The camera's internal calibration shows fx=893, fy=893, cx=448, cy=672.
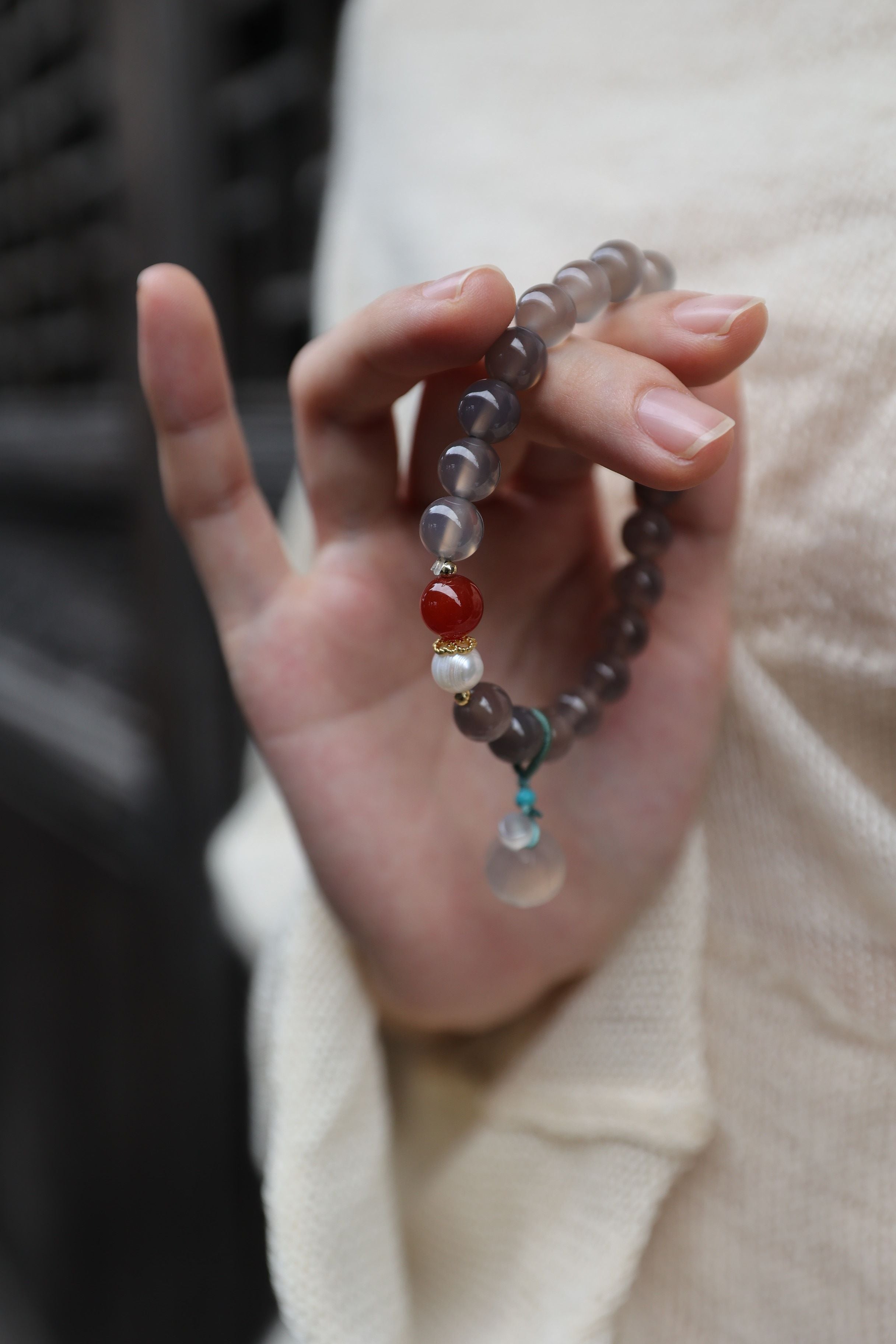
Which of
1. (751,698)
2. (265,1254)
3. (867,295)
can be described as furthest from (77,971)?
(867,295)

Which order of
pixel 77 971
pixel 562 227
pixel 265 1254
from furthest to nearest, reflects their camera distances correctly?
pixel 77 971 → pixel 265 1254 → pixel 562 227

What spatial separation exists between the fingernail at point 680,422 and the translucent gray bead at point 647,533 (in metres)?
0.11

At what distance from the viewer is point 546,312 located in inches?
12.5

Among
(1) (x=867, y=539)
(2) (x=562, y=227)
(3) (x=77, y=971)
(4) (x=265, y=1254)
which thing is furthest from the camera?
(3) (x=77, y=971)

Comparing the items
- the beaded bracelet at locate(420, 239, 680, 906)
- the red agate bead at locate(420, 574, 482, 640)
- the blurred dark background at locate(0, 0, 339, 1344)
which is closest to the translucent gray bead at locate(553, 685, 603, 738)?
the beaded bracelet at locate(420, 239, 680, 906)

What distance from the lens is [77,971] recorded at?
137cm

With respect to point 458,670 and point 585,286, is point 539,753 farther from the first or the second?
point 585,286

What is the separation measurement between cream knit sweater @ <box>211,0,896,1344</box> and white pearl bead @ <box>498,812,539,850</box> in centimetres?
11

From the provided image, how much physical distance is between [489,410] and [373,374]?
7 cm

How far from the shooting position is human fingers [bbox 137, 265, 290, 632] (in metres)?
0.38

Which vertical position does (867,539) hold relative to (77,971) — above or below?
above

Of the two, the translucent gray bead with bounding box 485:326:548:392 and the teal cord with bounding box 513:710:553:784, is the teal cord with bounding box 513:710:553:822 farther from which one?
the translucent gray bead with bounding box 485:326:548:392

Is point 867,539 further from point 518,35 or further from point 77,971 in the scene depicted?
point 77,971

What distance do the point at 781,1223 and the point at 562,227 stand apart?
0.53 m
